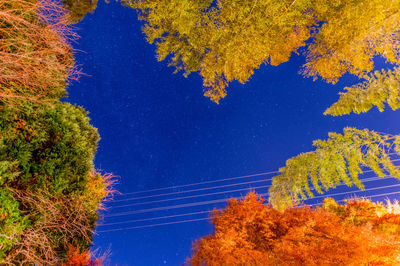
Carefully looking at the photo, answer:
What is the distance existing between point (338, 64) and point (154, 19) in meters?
8.05

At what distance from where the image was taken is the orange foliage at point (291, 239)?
8.41 meters

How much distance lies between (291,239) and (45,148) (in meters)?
11.5

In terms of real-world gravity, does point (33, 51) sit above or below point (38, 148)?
above

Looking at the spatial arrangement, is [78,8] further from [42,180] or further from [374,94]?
[374,94]

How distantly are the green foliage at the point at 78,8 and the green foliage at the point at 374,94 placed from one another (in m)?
11.4

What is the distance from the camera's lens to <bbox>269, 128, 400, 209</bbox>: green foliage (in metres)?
6.93

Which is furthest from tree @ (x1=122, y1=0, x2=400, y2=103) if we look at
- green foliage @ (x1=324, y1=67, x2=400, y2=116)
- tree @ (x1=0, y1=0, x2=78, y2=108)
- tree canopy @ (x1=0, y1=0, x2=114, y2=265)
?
tree canopy @ (x1=0, y1=0, x2=114, y2=265)

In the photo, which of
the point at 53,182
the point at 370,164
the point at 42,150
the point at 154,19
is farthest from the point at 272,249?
the point at 154,19

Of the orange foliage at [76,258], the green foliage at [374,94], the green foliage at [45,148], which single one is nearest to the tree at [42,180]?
the green foliage at [45,148]

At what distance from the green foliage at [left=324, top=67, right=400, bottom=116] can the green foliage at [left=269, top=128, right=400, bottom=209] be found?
100cm

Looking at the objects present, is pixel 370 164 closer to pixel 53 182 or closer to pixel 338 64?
pixel 338 64

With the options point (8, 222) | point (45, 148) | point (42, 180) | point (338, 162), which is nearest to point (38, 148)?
point (45, 148)

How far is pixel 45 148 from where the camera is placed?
564 centimetres

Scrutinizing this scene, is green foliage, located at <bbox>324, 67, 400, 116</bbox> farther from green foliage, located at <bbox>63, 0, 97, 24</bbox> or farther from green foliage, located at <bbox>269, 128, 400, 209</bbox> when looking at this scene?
green foliage, located at <bbox>63, 0, 97, 24</bbox>
